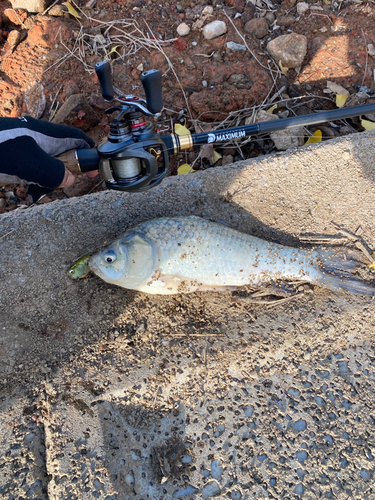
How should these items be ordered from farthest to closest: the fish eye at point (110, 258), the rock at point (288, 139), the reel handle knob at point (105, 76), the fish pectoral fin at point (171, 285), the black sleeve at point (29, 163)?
1. the rock at point (288, 139)
2. the fish pectoral fin at point (171, 285)
3. the fish eye at point (110, 258)
4. the black sleeve at point (29, 163)
5. the reel handle knob at point (105, 76)

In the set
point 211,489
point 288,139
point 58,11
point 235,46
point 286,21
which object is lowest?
point 211,489

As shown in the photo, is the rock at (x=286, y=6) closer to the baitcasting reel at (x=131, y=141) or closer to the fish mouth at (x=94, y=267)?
the baitcasting reel at (x=131, y=141)

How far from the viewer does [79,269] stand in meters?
2.22

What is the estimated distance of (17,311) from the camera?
2158 millimetres

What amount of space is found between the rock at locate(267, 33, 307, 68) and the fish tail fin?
208 cm

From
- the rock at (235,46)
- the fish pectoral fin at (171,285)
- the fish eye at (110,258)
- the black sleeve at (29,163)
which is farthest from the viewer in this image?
the rock at (235,46)

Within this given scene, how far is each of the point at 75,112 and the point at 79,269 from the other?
1.82m

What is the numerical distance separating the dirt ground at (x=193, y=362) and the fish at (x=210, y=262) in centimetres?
12

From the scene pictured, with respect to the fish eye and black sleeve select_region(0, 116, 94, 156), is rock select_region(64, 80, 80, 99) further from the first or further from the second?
the fish eye

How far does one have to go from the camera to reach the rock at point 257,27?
3287 millimetres

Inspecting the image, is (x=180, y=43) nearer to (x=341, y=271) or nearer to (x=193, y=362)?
(x=341, y=271)

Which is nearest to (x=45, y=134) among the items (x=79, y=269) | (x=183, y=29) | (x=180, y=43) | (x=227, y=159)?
(x=79, y=269)

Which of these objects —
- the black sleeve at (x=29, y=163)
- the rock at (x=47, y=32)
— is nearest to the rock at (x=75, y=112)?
the rock at (x=47, y=32)

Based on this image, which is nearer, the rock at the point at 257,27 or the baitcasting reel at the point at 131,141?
the baitcasting reel at the point at 131,141
